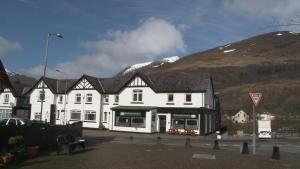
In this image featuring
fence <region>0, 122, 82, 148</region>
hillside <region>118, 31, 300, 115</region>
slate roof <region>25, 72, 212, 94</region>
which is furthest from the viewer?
hillside <region>118, 31, 300, 115</region>

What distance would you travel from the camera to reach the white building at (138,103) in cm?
5319

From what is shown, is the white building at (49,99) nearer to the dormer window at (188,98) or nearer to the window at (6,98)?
the window at (6,98)

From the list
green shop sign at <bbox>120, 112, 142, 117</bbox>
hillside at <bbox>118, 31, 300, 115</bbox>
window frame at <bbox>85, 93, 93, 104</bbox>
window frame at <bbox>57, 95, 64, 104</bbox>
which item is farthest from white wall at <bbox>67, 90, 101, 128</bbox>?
hillside at <bbox>118, 31, 300, 115</bbox>

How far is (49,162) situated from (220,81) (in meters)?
160

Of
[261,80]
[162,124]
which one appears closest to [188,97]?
[162,124]

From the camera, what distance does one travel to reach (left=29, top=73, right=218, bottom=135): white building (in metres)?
53.2

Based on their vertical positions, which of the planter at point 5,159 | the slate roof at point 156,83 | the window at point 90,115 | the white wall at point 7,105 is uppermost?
the slate roof at point 156,83

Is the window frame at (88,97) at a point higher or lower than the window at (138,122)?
higher

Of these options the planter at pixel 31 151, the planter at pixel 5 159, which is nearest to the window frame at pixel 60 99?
the planter at pixel 31 151

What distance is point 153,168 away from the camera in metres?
17.6

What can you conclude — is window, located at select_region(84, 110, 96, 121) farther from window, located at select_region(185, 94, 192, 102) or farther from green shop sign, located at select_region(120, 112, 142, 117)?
window, located at select_region(185, 94, 192, 102)

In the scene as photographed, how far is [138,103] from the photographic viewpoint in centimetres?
5675

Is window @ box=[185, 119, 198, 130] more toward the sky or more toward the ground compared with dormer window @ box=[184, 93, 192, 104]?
more toward the ground

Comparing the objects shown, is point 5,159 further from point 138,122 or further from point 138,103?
point 138,103
